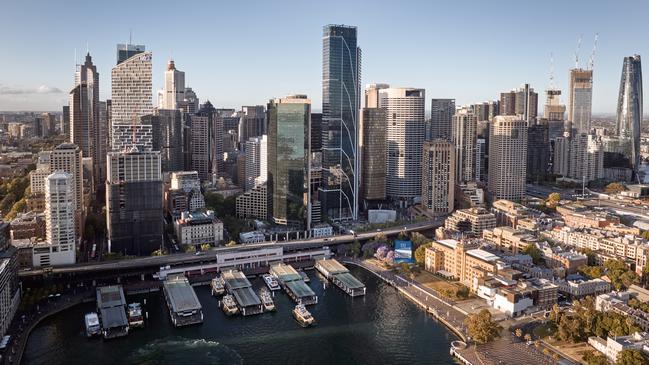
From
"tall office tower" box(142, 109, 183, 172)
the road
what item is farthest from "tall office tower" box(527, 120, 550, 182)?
"tall office tower" box(142, 109, 183, 172)

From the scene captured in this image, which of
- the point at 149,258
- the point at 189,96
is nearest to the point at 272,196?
the point at 149,258

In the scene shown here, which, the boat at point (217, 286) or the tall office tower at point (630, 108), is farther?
the tall office tower at point (630, 108)

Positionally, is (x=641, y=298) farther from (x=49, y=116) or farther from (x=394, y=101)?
(x=49, y=116)

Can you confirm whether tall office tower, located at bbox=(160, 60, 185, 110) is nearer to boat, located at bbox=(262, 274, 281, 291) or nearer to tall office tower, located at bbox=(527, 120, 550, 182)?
tall office tower, located at bbox=(527, 120, 550, 182)

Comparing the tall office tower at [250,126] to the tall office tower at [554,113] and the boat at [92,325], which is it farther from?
the boat at [92,325]

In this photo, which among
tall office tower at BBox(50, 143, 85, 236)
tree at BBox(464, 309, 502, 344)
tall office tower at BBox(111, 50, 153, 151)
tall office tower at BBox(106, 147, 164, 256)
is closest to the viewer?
tree at BBox(464, 309, 502, 344)

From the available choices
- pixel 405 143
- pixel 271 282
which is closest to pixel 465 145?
pixel 405 143

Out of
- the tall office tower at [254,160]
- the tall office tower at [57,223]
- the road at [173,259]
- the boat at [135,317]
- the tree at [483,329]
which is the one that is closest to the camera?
the tree at [483,329]

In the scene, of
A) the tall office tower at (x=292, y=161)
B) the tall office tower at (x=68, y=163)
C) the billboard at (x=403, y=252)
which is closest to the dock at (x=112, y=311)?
the tall office tower at (x=68, y=163)
